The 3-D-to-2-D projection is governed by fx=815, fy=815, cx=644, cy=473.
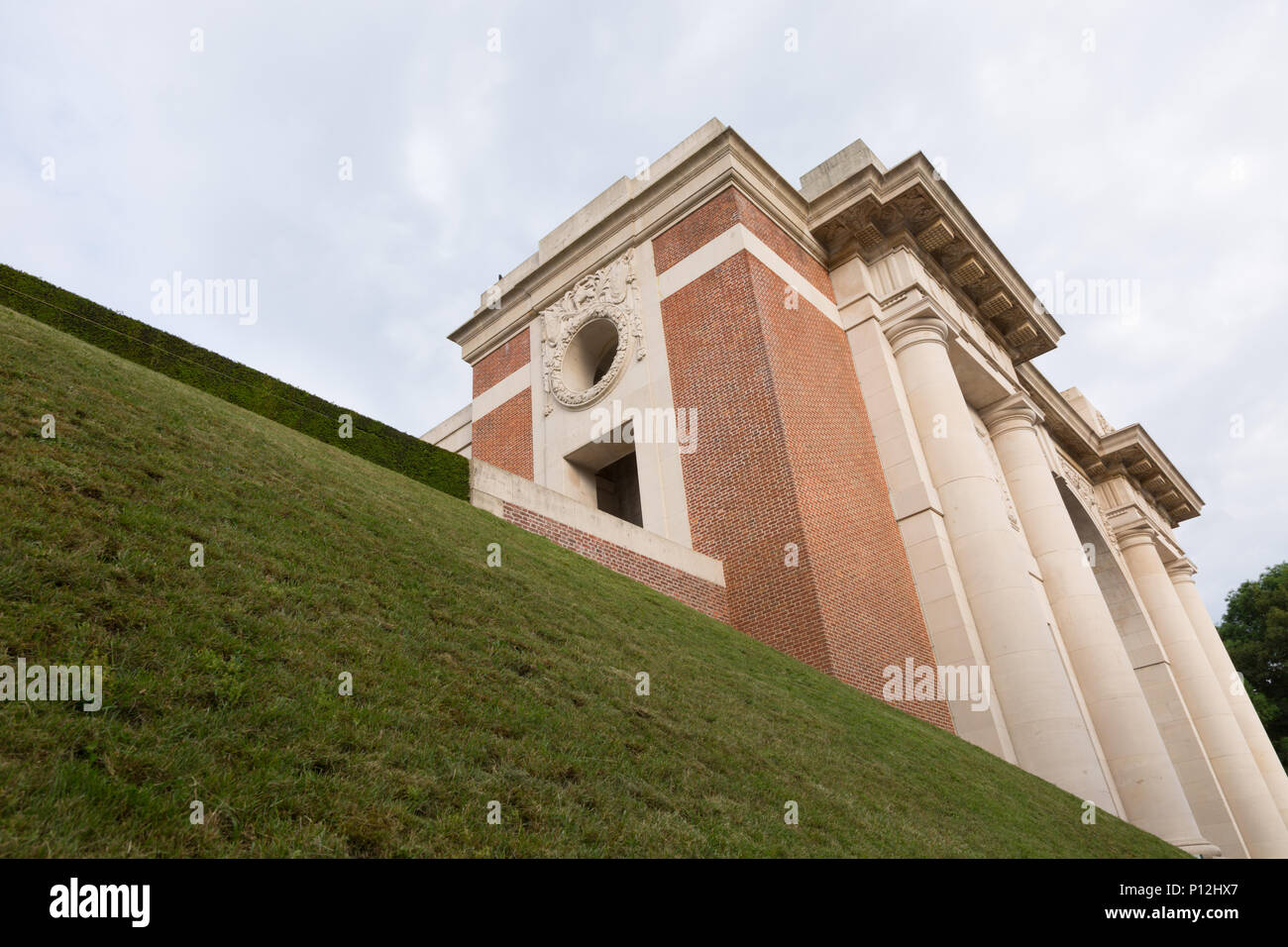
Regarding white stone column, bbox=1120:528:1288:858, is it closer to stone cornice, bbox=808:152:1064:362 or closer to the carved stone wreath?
stone cornice, bbox=808:152:1064:362

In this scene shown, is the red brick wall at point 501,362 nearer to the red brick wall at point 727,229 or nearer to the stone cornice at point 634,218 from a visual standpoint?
the stone cornice at point 634,218

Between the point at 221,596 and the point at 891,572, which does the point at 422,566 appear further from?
the point at 891,572

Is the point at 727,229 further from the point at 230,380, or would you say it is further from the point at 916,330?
the point at 230,380

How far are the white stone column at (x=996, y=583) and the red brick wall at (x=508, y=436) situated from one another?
30.6 ft

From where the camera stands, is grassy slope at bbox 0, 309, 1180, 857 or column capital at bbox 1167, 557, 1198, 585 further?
column capital at bbox 1167, 557, 1198, 585

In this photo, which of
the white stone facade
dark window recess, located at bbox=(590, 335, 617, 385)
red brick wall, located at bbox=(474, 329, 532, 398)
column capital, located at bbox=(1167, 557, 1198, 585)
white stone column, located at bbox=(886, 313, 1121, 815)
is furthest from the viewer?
column capital, located at bbox=(1167, 557, 1198, 585)

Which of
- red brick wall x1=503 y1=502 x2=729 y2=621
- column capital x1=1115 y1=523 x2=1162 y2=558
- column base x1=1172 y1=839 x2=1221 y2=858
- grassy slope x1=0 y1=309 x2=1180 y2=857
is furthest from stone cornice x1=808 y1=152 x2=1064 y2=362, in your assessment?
column base x1=1172 y1=839 x2=1221 y2=858

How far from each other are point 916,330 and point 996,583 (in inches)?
245

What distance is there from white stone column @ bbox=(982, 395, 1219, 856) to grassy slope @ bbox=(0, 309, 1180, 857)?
9.11 metres

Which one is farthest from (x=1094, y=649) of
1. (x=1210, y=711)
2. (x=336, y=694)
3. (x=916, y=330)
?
(x=336, y=694)

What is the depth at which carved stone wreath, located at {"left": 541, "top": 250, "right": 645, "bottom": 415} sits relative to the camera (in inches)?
760

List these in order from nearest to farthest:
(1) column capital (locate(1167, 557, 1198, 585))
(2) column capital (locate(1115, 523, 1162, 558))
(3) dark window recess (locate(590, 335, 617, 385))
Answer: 1. (3) dark window recess (locate(590, 335, 617, 385))
2. (2) column capital (locate(1115, 523, 1162, 558))
3. (1) column capital (locate(1167, 557, 1198, 585))
